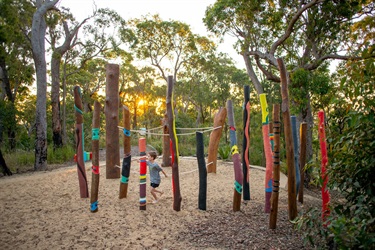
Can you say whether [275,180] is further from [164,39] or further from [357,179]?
[164,39]

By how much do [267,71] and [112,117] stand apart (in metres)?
5.83

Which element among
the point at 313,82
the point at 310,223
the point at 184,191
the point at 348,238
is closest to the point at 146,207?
the point at 184,191

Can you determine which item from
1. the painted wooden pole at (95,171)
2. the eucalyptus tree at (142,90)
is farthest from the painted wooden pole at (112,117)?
the eucalyptus tree at (142,90)

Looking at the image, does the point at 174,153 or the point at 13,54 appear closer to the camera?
the point at 174,153

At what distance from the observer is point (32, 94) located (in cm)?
2436

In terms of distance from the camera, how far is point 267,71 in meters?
10.2

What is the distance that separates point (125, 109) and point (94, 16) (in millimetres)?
9824

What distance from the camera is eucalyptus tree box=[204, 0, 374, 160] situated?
29.1 feet

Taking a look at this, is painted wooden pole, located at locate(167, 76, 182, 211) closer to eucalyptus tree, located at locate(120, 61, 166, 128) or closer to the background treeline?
the background treeline

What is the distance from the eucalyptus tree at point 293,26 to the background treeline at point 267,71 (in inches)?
1.4

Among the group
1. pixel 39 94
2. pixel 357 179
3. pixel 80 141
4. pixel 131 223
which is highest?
pixel 39 94

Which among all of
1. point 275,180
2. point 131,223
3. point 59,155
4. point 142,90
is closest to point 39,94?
point 59,155

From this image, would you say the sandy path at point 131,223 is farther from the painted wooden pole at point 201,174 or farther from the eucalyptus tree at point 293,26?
the eucalyptus tree at point 293,26

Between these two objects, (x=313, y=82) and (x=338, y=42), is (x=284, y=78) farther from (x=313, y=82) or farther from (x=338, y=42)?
(x=338, y=42)
